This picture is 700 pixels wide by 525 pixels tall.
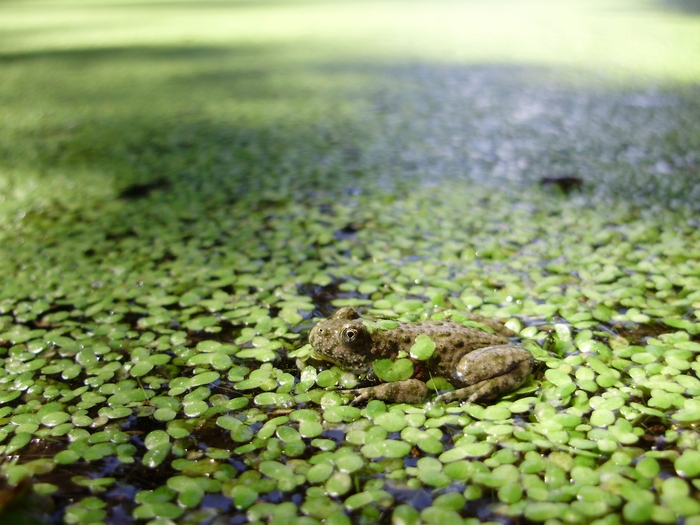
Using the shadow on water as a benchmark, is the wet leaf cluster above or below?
below

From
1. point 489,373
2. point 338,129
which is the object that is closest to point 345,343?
point 489,373

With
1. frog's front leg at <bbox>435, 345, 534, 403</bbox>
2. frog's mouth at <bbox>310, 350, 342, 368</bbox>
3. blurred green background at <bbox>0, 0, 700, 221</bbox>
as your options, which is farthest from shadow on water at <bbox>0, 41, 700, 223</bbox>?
frog's front leg at <bbox>435, 345, 534, 403</bbox>

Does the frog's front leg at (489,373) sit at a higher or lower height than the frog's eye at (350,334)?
lower

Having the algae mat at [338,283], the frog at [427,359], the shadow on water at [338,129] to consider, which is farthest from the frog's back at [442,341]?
the shadow on water at [338,129]

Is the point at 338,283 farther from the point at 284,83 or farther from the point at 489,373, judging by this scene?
the point at 284,83

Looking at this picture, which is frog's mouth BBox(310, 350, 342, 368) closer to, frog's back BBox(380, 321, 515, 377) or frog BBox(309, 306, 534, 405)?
frog BBox(309, 306, 534, 405)

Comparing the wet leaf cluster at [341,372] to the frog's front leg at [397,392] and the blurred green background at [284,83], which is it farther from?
the blurred green background at [284,83]
